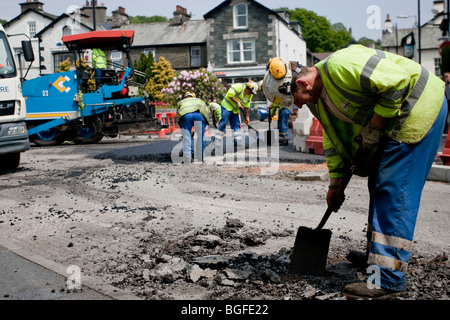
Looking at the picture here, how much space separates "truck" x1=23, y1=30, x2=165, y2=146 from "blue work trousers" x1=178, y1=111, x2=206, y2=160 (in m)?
5.68

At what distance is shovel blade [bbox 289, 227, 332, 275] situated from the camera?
170 inches

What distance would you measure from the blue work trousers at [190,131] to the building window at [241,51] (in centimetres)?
3350

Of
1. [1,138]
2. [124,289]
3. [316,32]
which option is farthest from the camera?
[316,32]

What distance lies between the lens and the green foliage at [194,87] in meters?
28.2

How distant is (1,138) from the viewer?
1033 cm

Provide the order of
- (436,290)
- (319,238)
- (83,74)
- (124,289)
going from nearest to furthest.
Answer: (436,290)
(124,289)
(319,238)
(83,74)

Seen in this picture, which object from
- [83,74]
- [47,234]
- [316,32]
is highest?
[316,32]

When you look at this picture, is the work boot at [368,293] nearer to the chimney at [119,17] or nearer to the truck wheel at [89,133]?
the truck wheel at [89,133]

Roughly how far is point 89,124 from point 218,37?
29.4 meters

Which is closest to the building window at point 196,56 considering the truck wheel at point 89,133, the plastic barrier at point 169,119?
the plastic barrier at point 169,119

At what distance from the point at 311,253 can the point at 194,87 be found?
2471cm
